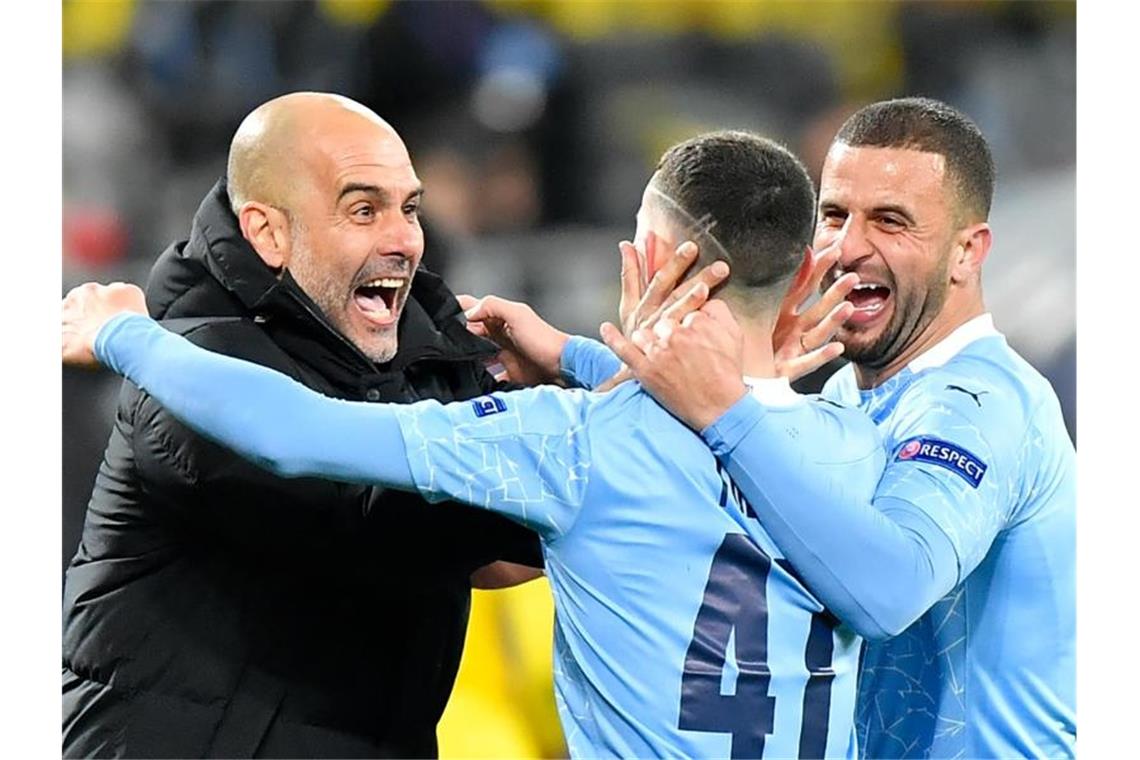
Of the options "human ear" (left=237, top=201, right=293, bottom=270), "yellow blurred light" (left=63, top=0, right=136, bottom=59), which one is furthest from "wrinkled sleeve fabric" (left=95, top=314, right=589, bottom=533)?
"yellow blurred light" (left=63, top=0, right=136, bottom=59)

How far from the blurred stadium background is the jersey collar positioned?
183 cm

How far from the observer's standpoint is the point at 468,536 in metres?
1.94

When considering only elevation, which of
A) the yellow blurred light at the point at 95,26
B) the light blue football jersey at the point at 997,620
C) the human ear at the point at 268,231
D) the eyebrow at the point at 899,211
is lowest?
the light blue football jersey at the point at 997,620

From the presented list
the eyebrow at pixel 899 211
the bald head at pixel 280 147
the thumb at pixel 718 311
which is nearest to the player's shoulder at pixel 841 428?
the thumb at pixel 718 311

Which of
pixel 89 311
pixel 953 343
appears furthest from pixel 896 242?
pixel 89 311

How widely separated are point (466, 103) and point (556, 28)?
0.39 metres

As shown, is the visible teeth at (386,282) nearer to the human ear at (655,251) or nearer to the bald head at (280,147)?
the bald head at (280,147)

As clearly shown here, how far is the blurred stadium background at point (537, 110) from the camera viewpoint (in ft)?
12.7

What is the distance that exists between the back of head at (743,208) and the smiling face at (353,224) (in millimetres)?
663

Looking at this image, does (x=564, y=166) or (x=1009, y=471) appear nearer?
(x=1009, y=471)

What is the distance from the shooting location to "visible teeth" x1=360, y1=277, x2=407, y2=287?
7.34 ft

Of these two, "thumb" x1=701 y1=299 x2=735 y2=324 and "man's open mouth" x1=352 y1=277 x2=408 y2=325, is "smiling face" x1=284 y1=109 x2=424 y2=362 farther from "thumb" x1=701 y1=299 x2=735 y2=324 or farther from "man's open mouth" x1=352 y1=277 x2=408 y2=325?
"thumb" x1=701 y1=299 x2=735 y2=324
